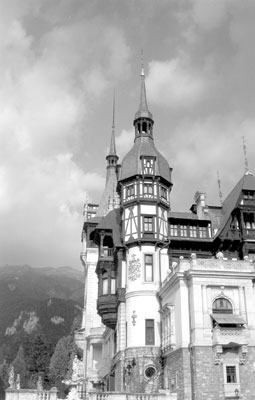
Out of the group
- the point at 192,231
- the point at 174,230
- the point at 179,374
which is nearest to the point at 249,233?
the point at 192,231

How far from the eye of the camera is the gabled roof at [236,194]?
5000cm

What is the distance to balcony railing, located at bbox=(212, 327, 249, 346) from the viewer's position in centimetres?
3516

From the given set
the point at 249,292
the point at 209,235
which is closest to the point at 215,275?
the point at 249,292

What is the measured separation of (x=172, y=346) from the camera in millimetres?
38719

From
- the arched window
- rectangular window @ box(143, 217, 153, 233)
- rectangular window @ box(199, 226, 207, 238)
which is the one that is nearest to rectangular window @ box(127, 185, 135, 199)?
rectangular window @ box(143, 217, 153, 233)

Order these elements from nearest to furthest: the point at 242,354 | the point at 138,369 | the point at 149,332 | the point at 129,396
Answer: the point at 129,396, the point at 242,354, the point at 138,369, the point at 149,332

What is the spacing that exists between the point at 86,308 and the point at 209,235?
2259 centimetres

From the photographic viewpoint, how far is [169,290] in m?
41.3

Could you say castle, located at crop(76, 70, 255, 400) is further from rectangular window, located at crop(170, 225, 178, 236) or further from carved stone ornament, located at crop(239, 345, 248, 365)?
rectangular window, located at crop(170, 225, 178, 236)

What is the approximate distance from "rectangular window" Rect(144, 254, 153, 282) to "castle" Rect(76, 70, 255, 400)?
95 millimetres

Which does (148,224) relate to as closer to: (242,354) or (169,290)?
(169,290)

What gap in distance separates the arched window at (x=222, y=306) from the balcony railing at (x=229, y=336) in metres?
1.82

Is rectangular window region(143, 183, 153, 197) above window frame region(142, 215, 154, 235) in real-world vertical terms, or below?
above

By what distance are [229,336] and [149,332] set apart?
1000 centimetres
